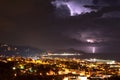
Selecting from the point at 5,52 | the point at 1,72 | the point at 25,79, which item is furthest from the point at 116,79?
the point at 5,52

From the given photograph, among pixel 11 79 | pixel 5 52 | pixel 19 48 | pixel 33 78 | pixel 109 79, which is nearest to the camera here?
pixel 11 79

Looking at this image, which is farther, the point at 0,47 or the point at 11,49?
the point at 11,49

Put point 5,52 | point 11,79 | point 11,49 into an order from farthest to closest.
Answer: point 11,49 → point 5,52 → point 11,79

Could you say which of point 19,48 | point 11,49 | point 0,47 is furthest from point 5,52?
point 19,48

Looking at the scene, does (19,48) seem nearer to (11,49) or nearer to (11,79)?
(11,49)

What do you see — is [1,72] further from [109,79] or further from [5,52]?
[5,52]

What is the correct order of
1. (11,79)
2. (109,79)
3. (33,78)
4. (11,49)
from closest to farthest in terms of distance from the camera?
(11,79)
(33,78)
(109,79)
(11,49)

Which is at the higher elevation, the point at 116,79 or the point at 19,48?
the point at 19,48

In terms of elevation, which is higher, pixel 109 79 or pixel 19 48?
pixel 19 48

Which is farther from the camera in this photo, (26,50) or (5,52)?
(26,50)
